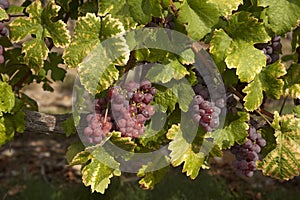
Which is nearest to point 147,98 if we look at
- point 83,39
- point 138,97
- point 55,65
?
point 138,97

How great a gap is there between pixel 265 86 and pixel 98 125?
503 mm

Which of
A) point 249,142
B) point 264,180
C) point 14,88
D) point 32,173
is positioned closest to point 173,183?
point 264,180

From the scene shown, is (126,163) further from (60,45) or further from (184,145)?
(60,45)

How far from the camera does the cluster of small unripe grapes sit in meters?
1.42

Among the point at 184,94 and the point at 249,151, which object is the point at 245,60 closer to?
the point at 184,94

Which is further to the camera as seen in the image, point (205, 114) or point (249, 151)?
point (249, 151)

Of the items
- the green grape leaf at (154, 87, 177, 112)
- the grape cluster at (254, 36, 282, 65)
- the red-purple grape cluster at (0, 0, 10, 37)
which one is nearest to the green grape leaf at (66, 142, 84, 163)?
the green grape leaf at (154, 87, 177, 112)

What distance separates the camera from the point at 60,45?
1.51 m

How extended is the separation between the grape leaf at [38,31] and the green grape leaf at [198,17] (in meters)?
0.35

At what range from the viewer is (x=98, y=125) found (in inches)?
56.5

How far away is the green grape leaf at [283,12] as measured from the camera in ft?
4.87

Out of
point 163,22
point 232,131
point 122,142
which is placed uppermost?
point 163,22

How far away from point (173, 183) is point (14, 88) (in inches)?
65.2

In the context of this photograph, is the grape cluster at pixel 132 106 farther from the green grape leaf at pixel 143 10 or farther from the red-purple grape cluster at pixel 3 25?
the red-purple grape cluster at pixel 3 25
